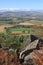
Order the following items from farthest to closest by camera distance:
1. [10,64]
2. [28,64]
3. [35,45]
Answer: [35,45] → [28,64] → [10,64]

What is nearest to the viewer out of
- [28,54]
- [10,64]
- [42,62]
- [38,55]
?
[42,62]

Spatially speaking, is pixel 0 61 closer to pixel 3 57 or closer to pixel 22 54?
pixel 3 57

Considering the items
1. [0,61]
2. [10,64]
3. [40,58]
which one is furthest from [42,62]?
[0,61]

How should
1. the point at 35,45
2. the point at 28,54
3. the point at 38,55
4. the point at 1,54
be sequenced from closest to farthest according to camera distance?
the point at 38,55 → the point at 1,54 → the point at 28,54 → the point at 35,45

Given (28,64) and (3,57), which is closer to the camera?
(3,57)

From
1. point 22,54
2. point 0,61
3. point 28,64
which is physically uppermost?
point 0,61

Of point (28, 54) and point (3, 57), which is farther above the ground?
point (3, 57)

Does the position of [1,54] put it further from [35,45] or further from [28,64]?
[35,45]

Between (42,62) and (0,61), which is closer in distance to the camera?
(42,62)

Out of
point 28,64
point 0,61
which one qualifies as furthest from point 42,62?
point 28,64
